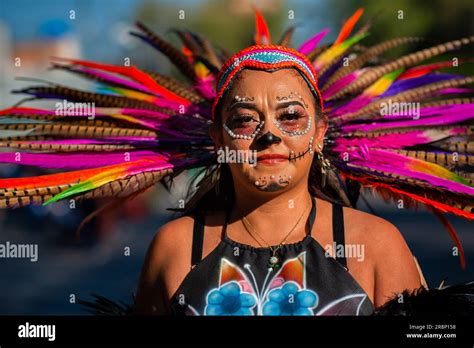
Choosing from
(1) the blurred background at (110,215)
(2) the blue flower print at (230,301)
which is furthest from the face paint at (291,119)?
(1) the blurred background at (110,215)

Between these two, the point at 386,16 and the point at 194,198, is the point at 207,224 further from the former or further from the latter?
the point at 386,16

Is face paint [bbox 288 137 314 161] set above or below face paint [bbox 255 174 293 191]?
above

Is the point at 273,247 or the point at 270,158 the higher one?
the point at 270,158

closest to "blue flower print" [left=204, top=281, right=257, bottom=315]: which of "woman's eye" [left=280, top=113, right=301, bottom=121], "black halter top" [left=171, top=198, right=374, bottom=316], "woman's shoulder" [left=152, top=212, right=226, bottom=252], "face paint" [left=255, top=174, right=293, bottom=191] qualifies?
"black halter top" [left=171, top=198, right=374, bottom=316]

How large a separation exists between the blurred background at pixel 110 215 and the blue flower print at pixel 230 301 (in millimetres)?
5045

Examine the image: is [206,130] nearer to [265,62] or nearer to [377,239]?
[265,62]

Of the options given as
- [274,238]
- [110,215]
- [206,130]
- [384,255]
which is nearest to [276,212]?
[274,238]

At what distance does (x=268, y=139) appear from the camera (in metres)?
3.21

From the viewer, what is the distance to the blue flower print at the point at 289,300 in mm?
3246

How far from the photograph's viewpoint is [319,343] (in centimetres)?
325

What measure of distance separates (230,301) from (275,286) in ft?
0.56

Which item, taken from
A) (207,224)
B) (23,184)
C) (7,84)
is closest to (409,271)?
(207,224)

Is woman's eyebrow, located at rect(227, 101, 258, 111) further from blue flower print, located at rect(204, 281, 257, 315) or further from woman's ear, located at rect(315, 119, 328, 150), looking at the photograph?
blue flower print, located at rect(204, 281, 257, 315)

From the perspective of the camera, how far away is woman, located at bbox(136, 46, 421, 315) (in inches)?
128
